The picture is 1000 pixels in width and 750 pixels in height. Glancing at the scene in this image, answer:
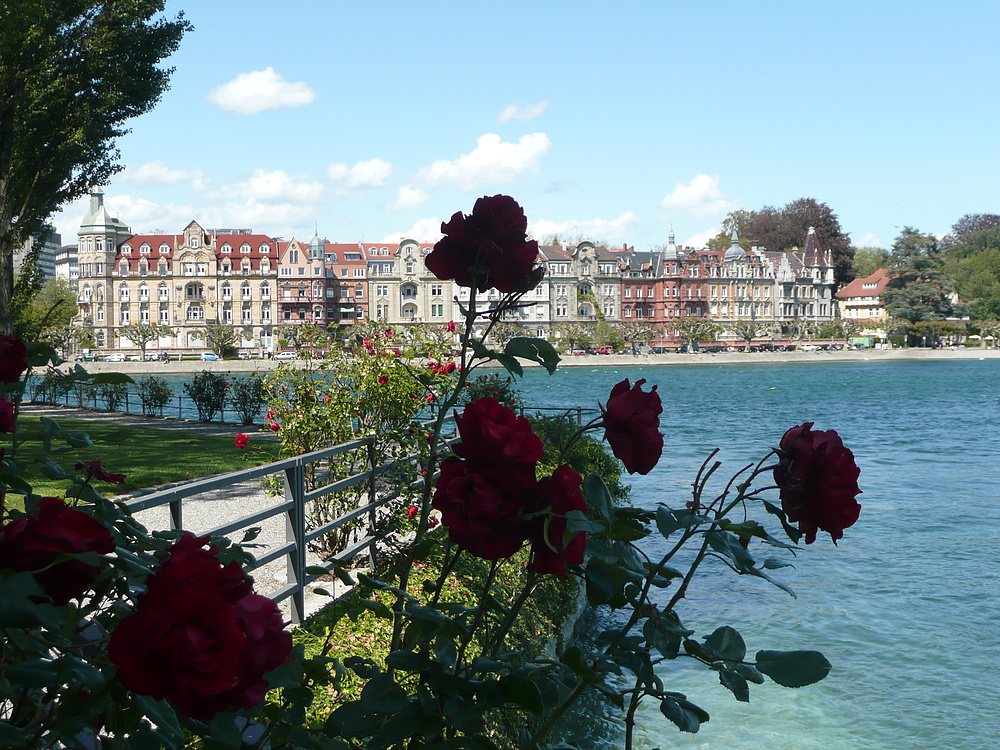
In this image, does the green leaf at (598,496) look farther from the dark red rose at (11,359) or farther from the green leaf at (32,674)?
the dark red rose at (11,359)

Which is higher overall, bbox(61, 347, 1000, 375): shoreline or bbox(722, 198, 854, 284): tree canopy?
bbox(722, 198, 854, 284): tree canopy

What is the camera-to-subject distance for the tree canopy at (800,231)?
110688 mm

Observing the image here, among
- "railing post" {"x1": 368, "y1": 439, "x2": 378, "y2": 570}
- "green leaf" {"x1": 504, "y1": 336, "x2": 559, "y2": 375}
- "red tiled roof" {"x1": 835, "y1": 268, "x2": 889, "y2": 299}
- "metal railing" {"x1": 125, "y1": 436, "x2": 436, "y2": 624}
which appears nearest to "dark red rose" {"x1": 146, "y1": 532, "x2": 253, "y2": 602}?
"green leaf" {"x1": 504, "y1": 336, "x2": 559, "y2": 375}

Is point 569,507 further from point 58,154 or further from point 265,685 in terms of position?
point 58,154

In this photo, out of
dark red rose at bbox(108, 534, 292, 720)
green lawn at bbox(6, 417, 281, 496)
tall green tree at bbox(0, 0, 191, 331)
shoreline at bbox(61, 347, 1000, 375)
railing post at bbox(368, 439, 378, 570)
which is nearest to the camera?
dark red rose at bbox(108, 534, 292, 720)

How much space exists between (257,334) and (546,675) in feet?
310

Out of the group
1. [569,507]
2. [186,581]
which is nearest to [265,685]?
[186,581]

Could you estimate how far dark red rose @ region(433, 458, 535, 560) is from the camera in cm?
139

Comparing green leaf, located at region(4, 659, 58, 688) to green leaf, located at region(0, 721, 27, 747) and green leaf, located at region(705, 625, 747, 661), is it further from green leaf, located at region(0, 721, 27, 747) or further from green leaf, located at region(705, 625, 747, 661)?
green leaf, located at region(705, 625, 747, 661)

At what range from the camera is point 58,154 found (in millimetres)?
17625

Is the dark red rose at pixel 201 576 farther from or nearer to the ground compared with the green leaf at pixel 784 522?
farther from the ground

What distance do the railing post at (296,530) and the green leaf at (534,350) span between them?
373cm

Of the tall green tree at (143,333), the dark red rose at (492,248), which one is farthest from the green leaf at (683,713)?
the tall green tree at (143,333)

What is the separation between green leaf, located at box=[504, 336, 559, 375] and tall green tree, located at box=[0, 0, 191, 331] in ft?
54.9
